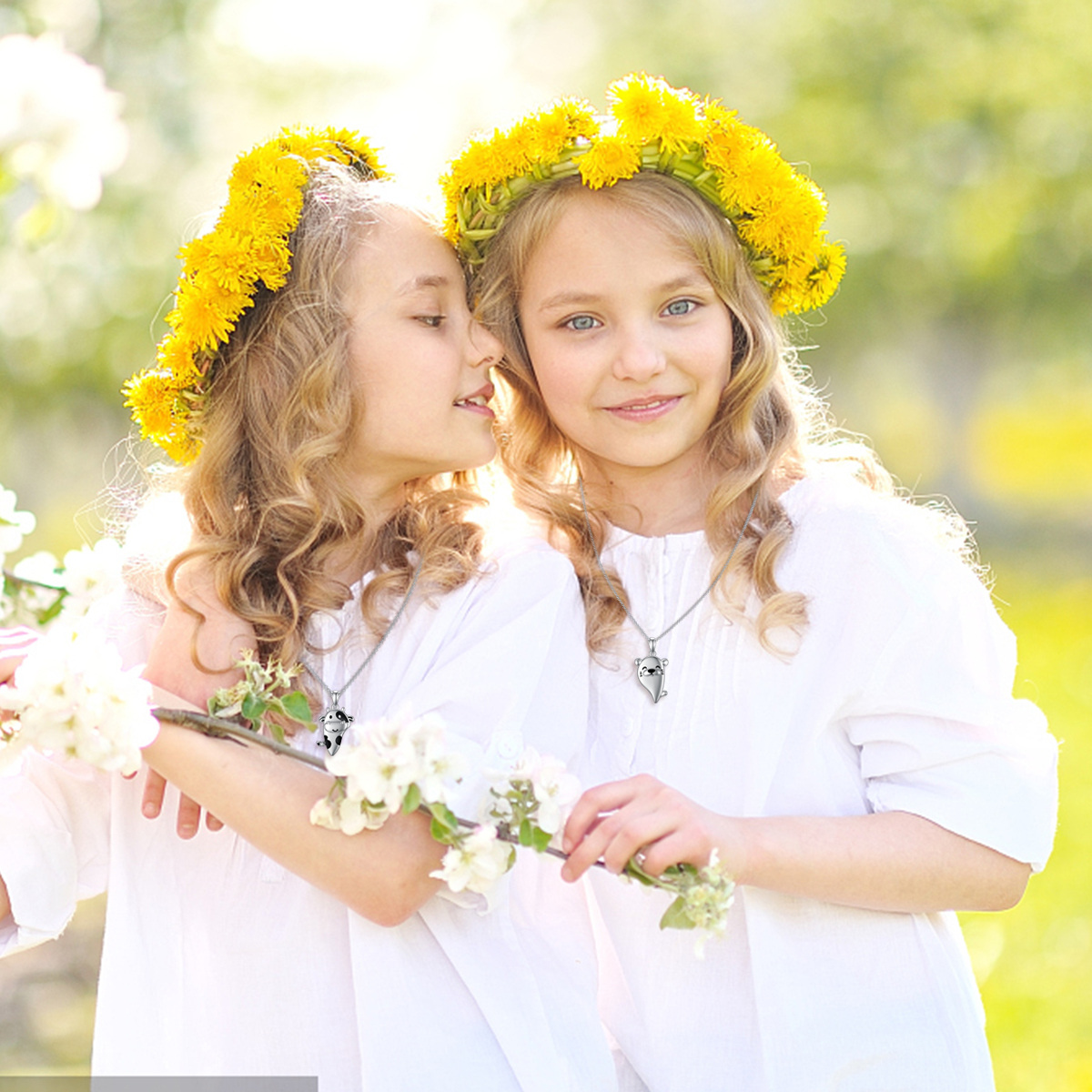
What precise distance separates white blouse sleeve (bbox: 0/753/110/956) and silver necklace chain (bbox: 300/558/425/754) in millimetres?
401

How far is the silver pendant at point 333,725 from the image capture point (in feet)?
7.11

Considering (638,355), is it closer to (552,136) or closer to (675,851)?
(552,136)

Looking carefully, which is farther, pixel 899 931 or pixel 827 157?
pixel 827 157

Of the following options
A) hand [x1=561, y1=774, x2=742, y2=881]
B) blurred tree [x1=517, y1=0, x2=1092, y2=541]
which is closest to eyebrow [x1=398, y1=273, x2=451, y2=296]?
hand [x1=561, y1=774, x2=742, y2=881]

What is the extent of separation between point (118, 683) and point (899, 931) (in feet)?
4.36

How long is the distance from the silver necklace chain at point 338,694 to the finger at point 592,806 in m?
0.54

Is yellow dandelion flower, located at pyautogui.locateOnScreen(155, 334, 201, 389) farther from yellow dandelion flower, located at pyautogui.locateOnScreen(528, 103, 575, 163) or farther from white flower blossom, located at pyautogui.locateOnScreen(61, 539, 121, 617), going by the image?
yellow dandelion flower, located at pyautogui.locateOnScreen(528, 103, 575, 163)

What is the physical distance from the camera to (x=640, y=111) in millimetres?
2391

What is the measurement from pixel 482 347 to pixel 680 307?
369 mm

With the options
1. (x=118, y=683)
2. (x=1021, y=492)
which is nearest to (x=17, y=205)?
(x=118, y=683)

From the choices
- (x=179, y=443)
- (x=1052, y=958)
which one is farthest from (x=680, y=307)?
(x=1052, y=958)

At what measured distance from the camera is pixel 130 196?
7.94 metres

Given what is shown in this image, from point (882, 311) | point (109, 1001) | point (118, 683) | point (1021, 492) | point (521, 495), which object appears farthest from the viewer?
point (1021, 492)

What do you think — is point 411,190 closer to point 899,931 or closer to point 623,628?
point 623,628
